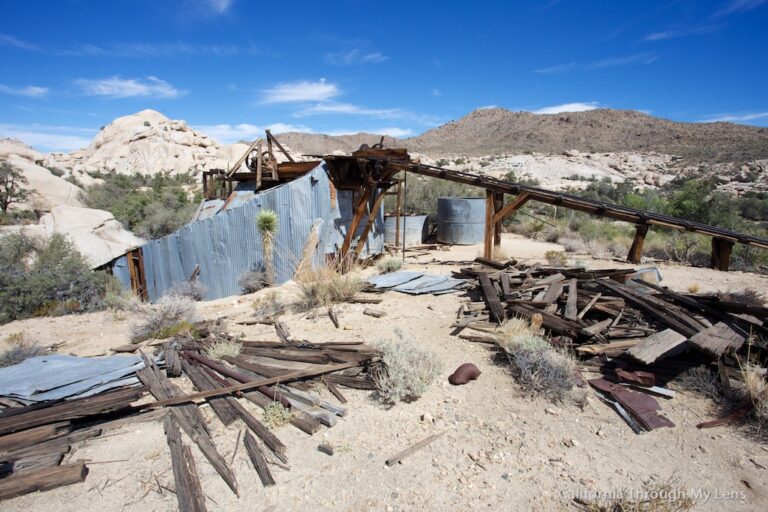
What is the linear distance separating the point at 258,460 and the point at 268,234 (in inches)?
288

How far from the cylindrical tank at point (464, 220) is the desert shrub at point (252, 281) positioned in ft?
28.4

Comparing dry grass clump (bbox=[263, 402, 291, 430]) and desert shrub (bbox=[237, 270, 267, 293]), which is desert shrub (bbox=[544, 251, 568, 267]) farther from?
dry grass clump (bbox=[263, 402, 291, 430])

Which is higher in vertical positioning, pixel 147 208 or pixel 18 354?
pixel 147 208

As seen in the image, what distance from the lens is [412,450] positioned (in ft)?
11.3

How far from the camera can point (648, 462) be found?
322 centimetres

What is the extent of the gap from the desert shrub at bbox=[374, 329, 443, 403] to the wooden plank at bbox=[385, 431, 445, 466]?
25.9 inches

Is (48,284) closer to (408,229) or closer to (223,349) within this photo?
(223,349)

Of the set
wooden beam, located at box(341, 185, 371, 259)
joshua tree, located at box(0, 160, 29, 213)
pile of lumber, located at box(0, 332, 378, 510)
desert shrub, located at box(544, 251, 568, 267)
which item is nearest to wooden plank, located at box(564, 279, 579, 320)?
pile of lumber, located at box(0, 332, 378, 510)

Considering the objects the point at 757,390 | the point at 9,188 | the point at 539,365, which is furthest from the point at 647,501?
the point at 9,188

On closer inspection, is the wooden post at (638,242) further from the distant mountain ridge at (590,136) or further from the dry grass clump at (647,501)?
the distant mountain ridge at (590,136)

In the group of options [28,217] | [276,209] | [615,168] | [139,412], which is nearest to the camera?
[139,412]

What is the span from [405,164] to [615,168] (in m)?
42.5

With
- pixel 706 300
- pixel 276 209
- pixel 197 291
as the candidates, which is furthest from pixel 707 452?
pixel 197 291

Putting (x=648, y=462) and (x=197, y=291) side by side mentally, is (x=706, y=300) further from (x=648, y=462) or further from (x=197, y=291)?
(x=197, y=291)
